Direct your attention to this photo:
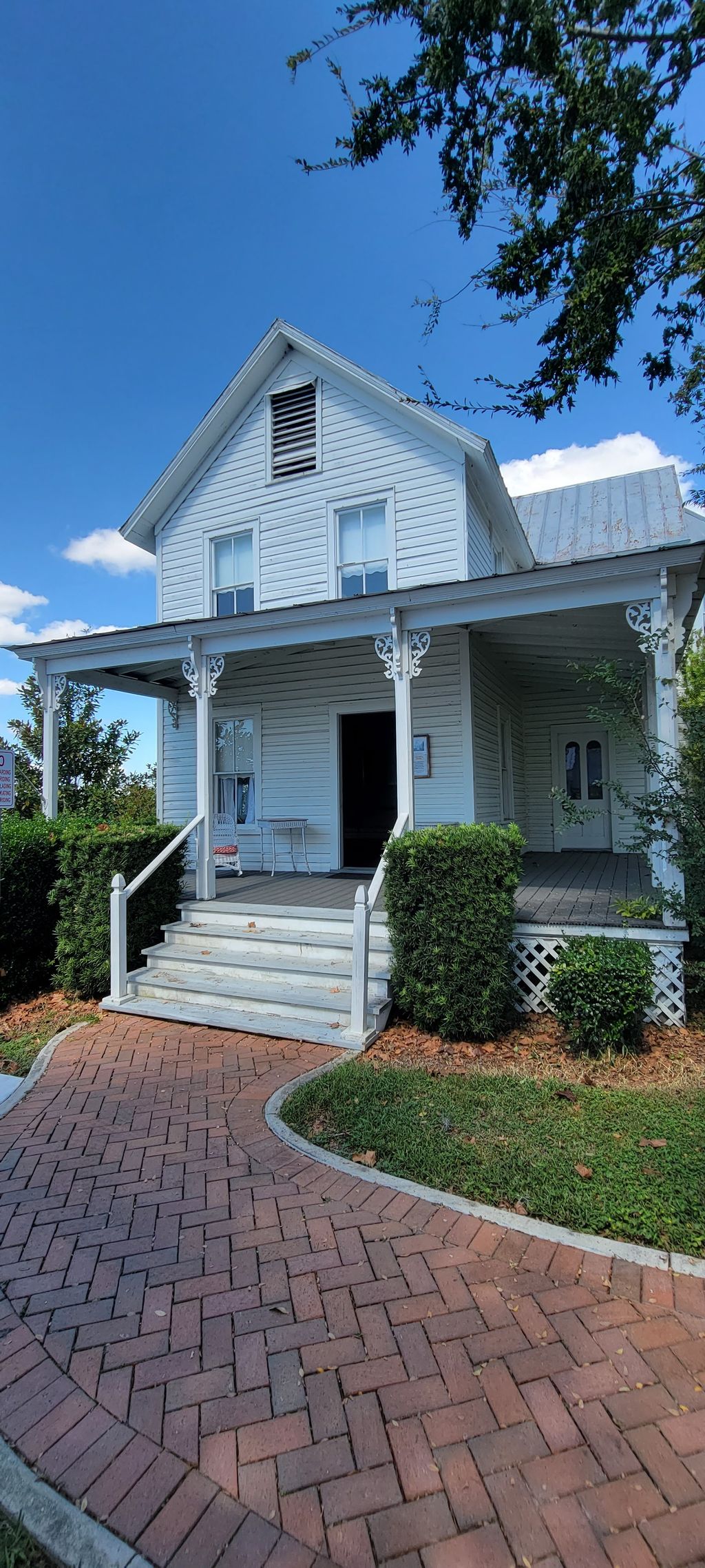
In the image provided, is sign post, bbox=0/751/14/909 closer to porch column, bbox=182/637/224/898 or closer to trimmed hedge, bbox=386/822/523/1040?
porch column, bbox=182/637/224/898

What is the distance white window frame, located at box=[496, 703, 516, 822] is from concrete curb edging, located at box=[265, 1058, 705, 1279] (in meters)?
7.80

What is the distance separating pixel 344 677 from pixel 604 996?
21.1 feet

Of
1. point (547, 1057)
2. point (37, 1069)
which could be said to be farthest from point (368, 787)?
point (37, 1069)

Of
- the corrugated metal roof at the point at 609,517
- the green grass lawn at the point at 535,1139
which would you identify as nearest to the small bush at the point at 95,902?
the green grass lawn at the point at 535,1139

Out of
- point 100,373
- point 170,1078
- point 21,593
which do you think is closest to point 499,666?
point 170,1078

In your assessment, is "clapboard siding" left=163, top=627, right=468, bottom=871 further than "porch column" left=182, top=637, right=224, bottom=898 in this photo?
Yes

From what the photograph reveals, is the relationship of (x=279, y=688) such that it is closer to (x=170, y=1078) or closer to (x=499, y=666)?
(x=499, y=666)

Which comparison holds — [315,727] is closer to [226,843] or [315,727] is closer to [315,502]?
[226,843]

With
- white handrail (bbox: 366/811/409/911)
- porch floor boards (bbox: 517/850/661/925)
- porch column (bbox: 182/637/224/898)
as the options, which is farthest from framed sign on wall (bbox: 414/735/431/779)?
porch column (bbox: 182/637/224/898)

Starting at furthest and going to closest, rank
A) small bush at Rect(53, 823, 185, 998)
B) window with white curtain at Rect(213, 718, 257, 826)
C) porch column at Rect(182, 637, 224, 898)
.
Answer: window with white curtain at Rect(213, 718, 257, 826) → porch column at Rect(182, 637, 224, 898) → small bush at Rect(53, 823, 185, 998)

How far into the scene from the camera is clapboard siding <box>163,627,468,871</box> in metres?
9.19

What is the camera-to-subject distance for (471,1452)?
75.9 inches

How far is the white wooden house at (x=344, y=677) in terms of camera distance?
620 centimetres

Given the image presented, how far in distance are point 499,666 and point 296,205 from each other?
7.18 metres
